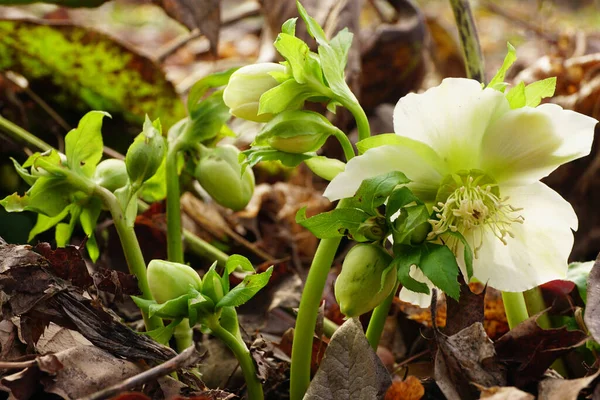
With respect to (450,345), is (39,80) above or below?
above

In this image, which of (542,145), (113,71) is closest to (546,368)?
(542,145)

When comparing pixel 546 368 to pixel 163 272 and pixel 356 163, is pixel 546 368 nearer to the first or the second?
pixel 356 163

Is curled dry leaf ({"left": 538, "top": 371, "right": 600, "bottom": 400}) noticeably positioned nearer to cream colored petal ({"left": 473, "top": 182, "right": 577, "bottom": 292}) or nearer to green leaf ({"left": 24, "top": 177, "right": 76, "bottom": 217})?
cream colored petal ({"left": 473, "top": 182, "right": 577, "bottom": 292})

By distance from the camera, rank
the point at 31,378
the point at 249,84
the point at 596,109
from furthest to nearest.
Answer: the point at 596,109 → the point at 249,84 → the point at 31,378

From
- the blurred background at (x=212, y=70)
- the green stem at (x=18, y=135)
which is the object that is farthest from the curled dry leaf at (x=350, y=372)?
the green stem at (x=18, y=135)

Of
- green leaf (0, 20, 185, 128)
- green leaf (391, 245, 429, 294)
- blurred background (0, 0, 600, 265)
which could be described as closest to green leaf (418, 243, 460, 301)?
green leaf (391, 245, 429, 294)

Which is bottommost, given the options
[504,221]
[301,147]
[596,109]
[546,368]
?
[596,109]

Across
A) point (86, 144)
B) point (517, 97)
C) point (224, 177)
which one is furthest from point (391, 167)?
point (86, 144)
